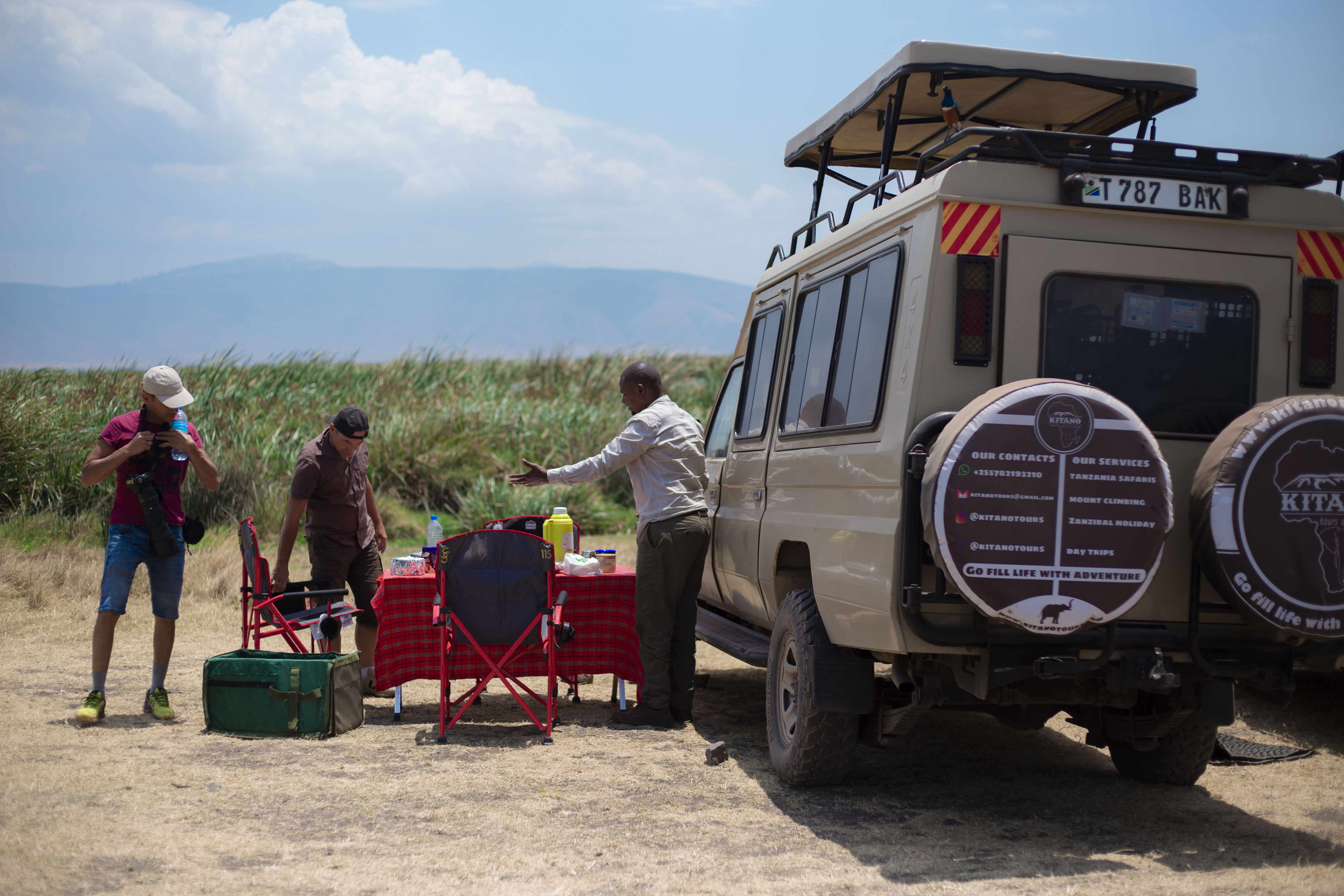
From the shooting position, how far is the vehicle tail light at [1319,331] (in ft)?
14.0

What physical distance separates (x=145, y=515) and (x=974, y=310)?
445cm

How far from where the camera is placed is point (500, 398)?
18.4 m

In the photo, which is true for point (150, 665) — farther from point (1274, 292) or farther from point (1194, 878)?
point (1274, 292)

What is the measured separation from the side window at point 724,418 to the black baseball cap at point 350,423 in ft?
7.02

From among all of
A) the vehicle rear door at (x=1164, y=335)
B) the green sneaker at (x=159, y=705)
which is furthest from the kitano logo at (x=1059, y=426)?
the green sneaker at (x=159, y=705)

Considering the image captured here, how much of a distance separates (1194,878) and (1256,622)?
3.01ft

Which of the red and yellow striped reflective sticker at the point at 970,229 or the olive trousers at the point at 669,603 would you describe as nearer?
the red and yellow striped reflective sticker at the point at 970,229

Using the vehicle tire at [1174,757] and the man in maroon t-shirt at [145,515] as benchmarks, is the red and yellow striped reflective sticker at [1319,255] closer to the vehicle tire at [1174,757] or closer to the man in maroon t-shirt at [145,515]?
the vehicle tire at [1174,757]

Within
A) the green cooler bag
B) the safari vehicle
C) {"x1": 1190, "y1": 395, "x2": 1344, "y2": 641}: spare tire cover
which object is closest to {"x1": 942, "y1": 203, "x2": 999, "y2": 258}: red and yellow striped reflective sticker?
the safari vehicle

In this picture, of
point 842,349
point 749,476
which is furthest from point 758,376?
point 842,349

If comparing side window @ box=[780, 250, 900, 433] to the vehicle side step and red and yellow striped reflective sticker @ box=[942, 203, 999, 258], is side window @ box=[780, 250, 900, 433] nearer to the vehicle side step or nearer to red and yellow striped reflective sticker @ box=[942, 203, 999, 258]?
red and yellow striped reflective sticker @ box=[942, 203, 999, 258]

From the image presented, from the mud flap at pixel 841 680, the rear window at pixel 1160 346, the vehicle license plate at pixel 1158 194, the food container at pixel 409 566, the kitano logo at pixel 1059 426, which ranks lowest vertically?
the mud flap at pixel 841 680

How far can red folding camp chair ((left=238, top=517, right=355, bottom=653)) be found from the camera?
19.7 ft

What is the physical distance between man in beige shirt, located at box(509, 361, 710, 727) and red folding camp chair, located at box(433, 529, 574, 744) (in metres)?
0.44
